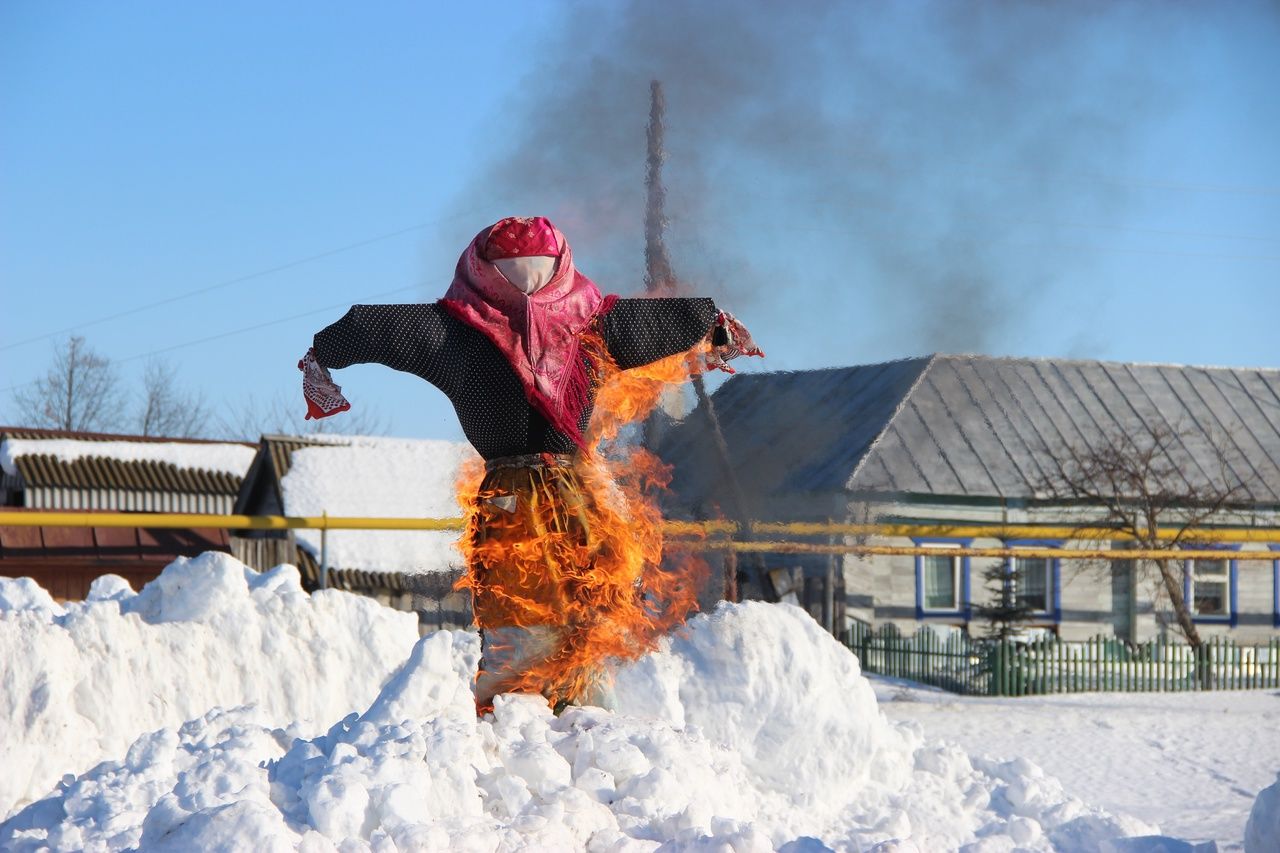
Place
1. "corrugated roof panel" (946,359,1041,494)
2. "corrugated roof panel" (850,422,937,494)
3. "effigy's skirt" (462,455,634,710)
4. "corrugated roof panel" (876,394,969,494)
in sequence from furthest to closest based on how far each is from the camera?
1. "corrugated roof panel" (946,359,1041,494)
2. "corrugated roof panel" (876,394,969,494)
3. "corrugated roof panel" (850,422,937,494)
4. "effigy's skirt" (462,455,634,710)

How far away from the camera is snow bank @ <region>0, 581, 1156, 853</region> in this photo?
3314 mm

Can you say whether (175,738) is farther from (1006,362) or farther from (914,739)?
(1006,362)

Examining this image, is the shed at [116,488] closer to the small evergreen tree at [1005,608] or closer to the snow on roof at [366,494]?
the snow on roof at [366,494]

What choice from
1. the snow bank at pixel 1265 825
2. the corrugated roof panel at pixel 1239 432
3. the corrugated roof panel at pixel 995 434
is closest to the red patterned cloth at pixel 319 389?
the snow bank at pixel 1265 825

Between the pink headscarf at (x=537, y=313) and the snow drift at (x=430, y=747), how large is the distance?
902 mm

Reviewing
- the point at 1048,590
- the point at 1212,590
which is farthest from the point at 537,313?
the point at 1212,590

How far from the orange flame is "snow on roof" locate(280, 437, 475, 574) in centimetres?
913

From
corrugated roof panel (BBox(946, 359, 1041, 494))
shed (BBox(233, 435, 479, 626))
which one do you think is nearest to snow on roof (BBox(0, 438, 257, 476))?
shed (BBox(233, 435, 479, 626))

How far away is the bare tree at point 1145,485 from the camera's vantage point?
53.1ft

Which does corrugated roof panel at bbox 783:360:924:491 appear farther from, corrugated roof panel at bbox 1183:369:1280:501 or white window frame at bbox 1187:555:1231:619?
white window frame at bbox 1187:555:1231:619

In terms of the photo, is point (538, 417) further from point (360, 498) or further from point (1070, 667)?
point (360, 498)

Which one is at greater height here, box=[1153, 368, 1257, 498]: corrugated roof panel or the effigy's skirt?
box=[1153, 368, 1257, 498]: corrugated roof panel

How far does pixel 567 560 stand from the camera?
14.1 ft

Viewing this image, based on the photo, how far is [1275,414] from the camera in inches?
771
